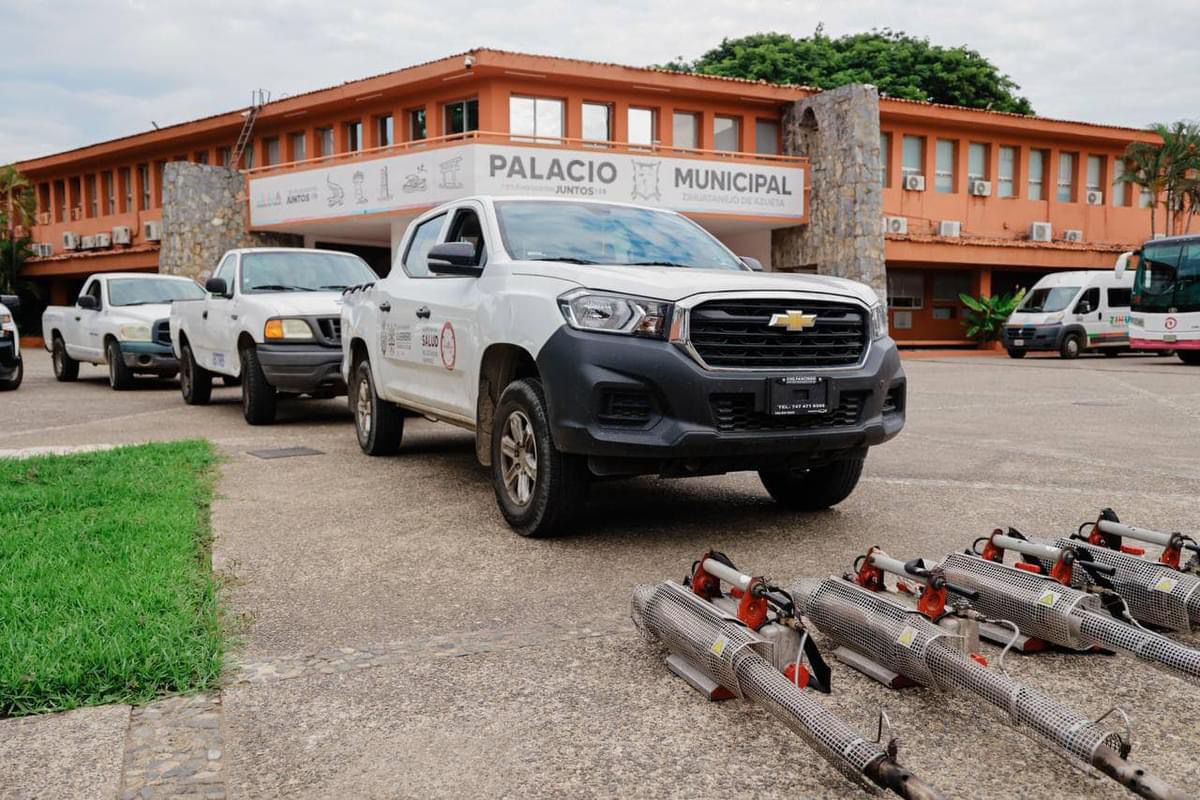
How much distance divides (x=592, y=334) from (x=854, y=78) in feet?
142

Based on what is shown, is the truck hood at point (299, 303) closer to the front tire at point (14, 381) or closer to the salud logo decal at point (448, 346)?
the salud logo decal at point (448, 346)

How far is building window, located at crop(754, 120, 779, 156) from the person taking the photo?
30.5m

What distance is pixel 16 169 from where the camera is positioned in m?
42.2

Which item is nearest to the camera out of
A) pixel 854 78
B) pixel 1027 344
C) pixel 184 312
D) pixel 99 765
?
pixel 99 765

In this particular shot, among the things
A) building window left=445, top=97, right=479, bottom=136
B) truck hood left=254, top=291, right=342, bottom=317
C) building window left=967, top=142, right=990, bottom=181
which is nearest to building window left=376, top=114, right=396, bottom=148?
building window left=445, top=97, right=479, bottom=136

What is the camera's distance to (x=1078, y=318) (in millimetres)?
29219

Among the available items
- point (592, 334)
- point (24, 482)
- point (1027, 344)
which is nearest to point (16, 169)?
point (1027, 344)

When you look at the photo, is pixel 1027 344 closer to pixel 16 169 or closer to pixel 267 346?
pixel 267 346

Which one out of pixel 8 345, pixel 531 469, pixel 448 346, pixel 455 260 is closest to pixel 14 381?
pixel 8 345

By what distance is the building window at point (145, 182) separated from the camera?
→ 3725 centimetres

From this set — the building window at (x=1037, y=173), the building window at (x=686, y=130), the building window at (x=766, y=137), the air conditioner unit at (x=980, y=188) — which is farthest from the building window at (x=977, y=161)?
the building window at (x=686, y=130)

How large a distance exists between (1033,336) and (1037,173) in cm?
904

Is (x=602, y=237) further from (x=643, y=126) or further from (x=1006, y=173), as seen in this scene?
(x=1006, y=173)

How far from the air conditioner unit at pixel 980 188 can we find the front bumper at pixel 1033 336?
19.8 feet
